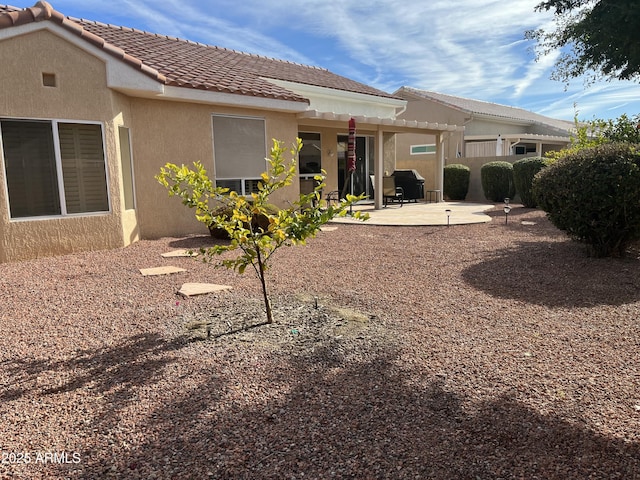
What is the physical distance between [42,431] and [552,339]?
4047mm

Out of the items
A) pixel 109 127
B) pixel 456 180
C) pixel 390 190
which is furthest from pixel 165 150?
pixel 456 180

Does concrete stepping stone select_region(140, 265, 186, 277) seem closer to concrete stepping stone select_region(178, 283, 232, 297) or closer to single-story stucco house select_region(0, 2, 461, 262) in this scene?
concrete stepping stone select_region(178, 283, 232, 297)

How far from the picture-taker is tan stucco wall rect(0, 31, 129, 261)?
23.4ft

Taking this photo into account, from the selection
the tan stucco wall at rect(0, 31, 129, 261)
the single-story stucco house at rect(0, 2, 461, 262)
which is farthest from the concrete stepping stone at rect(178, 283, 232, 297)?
the single-story stucco house at rect(0, 2, 461, 262)

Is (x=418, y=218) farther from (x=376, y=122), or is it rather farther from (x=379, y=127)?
(x=379, y=127)

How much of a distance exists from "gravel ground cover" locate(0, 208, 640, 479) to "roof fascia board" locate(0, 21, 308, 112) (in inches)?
156

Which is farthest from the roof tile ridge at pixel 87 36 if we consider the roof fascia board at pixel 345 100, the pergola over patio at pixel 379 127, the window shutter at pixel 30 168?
the roof fascia board at pixel 345 100

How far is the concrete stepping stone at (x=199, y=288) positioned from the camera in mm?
5469

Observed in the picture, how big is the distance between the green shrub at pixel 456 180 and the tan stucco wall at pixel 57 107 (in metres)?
14.9

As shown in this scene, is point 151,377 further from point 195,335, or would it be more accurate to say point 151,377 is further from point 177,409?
point 195,335

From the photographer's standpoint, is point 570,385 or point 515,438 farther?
point 570,385

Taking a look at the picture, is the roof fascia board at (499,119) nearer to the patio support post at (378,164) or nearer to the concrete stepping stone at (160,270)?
the patio support post at (378,164)

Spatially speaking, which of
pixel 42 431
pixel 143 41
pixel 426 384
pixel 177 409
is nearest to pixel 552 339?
pixel 426 384

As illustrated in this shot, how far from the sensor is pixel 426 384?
3.21 metres
